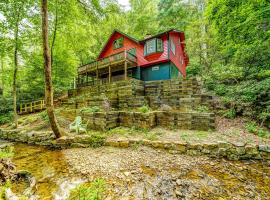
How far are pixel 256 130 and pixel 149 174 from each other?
488 centimetres

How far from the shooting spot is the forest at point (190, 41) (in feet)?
20.7

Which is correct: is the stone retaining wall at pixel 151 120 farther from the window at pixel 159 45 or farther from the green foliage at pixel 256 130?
the window at pixel 159 45

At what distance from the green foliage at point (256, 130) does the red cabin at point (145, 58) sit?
721 centimetres

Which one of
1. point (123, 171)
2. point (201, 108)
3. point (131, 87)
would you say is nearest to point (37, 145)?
point (123, 171)

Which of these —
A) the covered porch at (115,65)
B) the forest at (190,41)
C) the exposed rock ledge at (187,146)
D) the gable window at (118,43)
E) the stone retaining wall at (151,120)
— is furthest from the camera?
the gable window at (118,43)

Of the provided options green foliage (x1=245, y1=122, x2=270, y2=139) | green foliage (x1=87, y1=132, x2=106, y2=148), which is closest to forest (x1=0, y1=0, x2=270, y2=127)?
green foliage (x1=245, y1=122, x2=270, y2=139)

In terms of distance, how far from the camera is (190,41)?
1323 centimetres

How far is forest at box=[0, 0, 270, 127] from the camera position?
630 centimetres

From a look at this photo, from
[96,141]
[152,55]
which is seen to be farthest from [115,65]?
[96,141]

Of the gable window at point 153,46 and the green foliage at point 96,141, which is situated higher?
the gable window at point 153,46

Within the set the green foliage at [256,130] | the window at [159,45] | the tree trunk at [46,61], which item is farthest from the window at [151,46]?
the green foliage at [256,130]

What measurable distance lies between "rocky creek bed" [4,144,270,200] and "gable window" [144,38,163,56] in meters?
9.75

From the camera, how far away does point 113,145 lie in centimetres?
555

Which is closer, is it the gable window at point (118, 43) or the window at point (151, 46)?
the window at point (151, 46)
